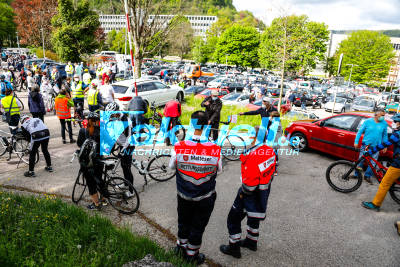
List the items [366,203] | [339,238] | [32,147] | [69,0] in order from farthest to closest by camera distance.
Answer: [69,0]
[32,147]
[366,203]
[339,238]

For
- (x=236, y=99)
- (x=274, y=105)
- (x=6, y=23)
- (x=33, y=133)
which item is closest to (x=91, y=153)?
(x=33, y=133)

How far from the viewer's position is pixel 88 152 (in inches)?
181

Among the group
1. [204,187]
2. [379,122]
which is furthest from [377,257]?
[379,122]

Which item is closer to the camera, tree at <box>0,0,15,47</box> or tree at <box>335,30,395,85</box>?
tree at <box>335,30,395,85</box>

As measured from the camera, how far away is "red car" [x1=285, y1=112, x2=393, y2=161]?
7.48 meters

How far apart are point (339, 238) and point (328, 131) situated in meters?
4.28

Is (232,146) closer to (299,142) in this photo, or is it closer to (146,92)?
(299,142)

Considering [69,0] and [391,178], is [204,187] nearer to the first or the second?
[391,178]

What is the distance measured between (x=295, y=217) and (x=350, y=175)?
201cm

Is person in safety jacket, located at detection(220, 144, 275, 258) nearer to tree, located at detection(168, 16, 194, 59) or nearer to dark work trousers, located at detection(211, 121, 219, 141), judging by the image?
dark work trousers, located at detection(211, 121, 219, 141)

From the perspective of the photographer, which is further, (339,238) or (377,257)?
(339,238)

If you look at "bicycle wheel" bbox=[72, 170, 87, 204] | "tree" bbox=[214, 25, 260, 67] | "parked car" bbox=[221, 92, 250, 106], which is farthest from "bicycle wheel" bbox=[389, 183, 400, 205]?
"tree" bbox=[214, 25, 260, 67]

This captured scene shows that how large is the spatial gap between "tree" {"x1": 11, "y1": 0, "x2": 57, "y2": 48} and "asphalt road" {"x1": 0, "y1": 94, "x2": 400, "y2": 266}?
4231 centimetres

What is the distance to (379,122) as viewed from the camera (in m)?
6.30
